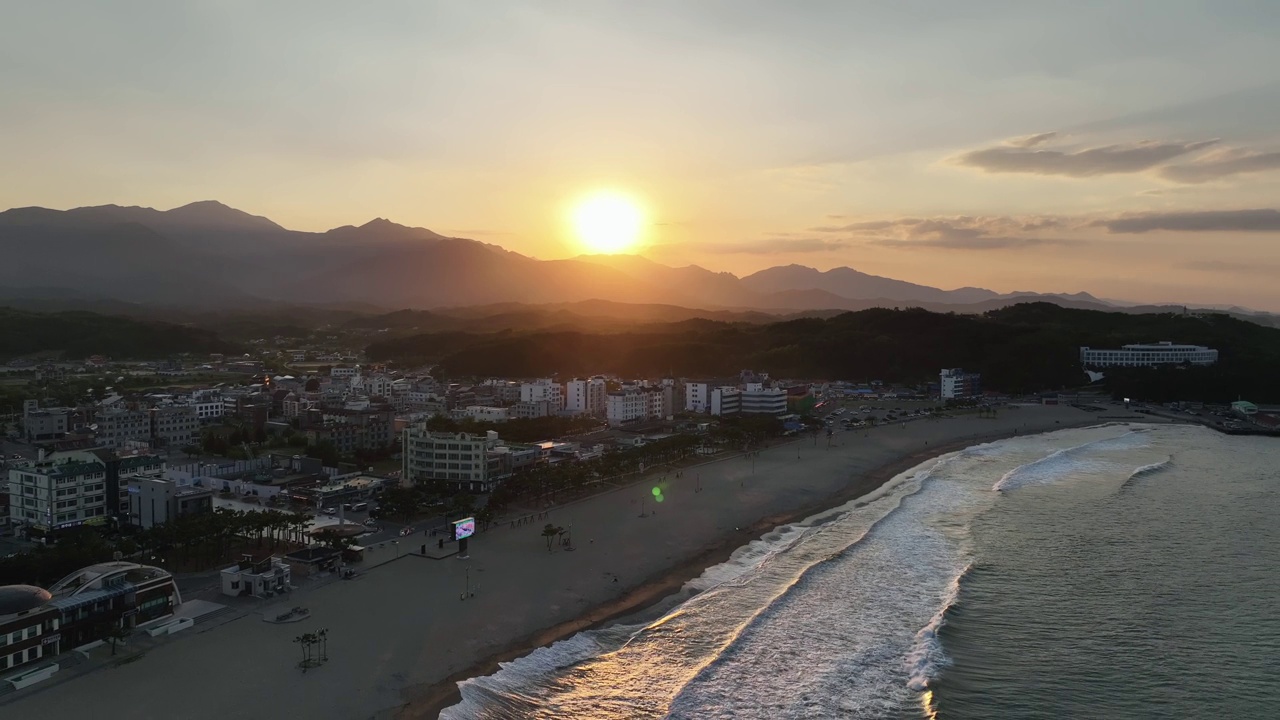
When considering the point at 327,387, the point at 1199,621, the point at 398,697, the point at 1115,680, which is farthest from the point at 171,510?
the point at 327,387

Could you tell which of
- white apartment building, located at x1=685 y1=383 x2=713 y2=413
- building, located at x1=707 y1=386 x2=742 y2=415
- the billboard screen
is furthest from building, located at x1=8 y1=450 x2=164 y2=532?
white apartment building, located at x1=685 y1=383 x2=713 y2=413

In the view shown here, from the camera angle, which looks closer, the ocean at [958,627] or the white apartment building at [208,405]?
the ocean at [958,627]

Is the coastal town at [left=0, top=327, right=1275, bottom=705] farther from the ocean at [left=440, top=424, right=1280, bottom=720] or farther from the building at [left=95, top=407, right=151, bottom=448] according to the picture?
the ocean at [left=440, top=424, right=1280, bottom=720]

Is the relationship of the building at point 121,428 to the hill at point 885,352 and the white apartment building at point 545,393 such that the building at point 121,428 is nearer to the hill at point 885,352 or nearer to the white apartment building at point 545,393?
the white apartment building at point 545,393

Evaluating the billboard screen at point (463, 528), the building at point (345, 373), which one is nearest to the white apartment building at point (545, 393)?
the building at point (345, 373)

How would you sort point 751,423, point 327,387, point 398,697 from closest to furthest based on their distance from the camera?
point 398,697, point 751,423, point 327,387

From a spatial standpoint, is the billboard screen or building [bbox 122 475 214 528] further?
building [bbox 122 475 214 528]

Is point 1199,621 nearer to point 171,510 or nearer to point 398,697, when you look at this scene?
point 398,697
